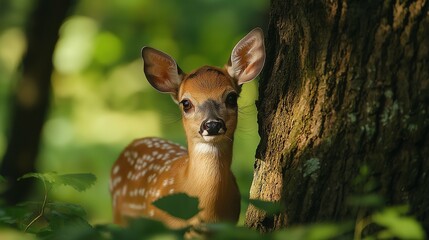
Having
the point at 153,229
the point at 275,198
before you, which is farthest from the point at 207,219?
the point at 153,229

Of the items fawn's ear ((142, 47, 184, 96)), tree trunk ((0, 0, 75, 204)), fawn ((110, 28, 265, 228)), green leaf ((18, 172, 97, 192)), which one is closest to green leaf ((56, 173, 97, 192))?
green leaf ((18, 172, 97, 192))

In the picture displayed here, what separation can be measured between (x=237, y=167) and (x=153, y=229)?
22.0 feet

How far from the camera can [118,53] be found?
1272cm

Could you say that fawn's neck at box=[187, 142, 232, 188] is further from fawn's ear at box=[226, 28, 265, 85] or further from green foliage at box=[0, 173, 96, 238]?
green foliage at box=[0, 173, 96, 238]

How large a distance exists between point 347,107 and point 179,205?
0.86 m

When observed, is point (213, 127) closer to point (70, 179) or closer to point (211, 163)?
point (211, 163)

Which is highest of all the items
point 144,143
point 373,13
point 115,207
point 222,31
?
point 222,31

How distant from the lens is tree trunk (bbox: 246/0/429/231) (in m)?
3.56

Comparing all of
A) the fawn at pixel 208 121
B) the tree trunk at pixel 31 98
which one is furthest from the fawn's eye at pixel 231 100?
the tree trunk at pixel 31 98

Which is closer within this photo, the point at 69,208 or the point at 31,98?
the point at 69,208

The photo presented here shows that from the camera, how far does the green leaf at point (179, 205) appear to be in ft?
10.1

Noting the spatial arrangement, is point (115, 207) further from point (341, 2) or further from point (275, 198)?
point (341, 2)

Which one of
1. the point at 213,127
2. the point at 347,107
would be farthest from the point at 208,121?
the point at 347,107

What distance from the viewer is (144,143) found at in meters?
6.52
